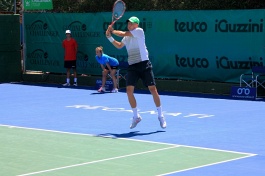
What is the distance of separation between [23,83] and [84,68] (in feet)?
7.97

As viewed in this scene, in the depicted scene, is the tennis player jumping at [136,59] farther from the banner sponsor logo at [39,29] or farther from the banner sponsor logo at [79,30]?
the banner sponsor logo at [39,29]

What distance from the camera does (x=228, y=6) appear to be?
2236 centimetres

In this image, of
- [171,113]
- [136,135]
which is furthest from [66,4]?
[136,135]

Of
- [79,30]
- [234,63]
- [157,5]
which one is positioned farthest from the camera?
[157,5]

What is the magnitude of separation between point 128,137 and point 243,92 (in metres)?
6.69

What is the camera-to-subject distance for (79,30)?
70.5 feet

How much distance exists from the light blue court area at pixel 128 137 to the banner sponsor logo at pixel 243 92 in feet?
1.57

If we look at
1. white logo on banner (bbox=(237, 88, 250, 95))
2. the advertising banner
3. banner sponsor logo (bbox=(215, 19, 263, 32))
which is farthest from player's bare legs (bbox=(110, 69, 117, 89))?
the advertising banner

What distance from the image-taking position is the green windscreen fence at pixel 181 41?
57.3ft

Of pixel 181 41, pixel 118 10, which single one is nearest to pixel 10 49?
pixel 181 41

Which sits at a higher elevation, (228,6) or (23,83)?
(228,6)

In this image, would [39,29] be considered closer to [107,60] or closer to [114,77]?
[107,60]

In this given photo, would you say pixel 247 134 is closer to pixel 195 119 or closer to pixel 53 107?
pixel 195 119

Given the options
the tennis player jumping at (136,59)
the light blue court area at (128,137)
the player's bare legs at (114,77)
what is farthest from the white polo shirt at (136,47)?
the player's bare legs at (114,77)
